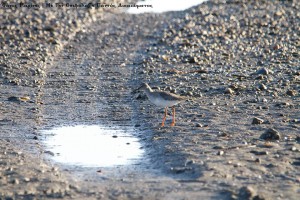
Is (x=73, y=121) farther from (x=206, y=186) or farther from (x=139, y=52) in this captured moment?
(x=139, y=52)

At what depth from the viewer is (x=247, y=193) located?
306 inches

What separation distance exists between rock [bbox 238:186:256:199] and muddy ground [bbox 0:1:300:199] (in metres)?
0.02

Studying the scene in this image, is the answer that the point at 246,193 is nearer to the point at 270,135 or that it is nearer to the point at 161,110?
the point at 270,135

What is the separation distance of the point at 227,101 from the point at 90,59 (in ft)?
21.7

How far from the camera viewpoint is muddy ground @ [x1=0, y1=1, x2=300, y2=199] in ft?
27.9

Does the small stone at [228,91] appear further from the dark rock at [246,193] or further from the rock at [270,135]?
the dark rock at [246,193]

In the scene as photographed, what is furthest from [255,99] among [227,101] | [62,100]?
[62,100]

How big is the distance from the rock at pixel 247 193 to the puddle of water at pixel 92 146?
220 cm

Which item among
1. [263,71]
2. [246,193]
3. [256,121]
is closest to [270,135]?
[256,121]

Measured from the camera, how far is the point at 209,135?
1086cm

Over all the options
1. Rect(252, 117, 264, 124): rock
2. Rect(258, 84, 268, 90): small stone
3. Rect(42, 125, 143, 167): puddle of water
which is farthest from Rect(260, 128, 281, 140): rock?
Rect(258, 84, 268, 90): small stone

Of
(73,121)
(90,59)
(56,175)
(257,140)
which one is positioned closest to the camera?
(56,175)

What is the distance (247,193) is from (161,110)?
5533mm

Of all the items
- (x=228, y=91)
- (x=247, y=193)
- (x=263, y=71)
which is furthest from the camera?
(x=263, y=71)
